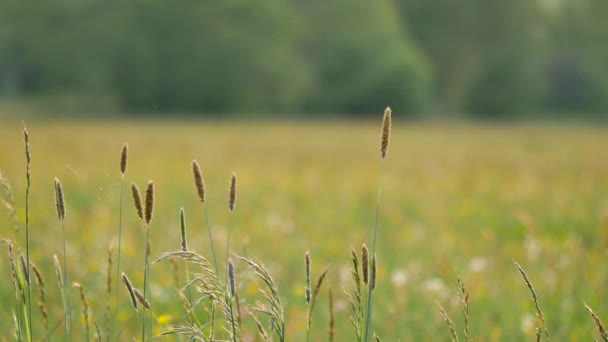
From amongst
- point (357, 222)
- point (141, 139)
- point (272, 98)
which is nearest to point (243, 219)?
point (357, 222)

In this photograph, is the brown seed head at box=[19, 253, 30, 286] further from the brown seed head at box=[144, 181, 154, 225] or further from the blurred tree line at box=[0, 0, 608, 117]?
the blurred tree line at box=[0, 0, 608, 117]

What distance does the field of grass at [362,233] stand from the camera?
3.03 meters

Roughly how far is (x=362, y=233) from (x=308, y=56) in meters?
37.1

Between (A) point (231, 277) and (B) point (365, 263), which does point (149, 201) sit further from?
(B) point (365, 263)

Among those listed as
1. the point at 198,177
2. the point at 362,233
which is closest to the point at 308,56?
the point at 362,233

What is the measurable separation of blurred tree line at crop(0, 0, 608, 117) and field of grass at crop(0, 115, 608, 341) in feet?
79.3

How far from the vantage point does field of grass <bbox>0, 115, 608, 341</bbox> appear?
119 inches

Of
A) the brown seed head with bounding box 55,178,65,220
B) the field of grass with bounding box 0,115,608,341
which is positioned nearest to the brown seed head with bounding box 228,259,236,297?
the field of grass with bounding box 0,115,608,341

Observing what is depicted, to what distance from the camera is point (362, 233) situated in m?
5.16

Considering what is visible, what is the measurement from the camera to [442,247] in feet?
14.8

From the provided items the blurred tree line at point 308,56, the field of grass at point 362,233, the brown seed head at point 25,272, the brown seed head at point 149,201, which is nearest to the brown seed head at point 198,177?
the brown seed head at point 149,201

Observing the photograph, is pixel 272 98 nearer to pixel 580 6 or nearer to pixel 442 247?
pixel 580 6

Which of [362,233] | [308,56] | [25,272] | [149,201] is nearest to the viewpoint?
[149,201]

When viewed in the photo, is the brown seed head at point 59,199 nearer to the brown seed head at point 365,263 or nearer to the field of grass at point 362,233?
the field of grass at point 362,233
